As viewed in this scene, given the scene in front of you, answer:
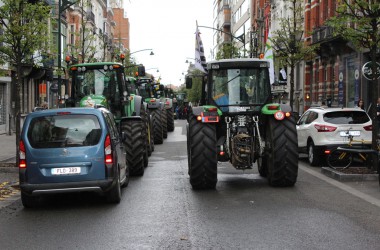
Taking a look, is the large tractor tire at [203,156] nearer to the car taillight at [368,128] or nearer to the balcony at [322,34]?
the car taillight at [368,128]

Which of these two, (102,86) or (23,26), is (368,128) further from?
(23,26)

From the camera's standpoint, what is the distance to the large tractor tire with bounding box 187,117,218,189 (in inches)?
438

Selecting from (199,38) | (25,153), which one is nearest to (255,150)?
(25,153)

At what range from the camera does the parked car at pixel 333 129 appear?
51.2 ft

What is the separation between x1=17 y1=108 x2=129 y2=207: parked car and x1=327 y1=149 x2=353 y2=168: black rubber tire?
678cm

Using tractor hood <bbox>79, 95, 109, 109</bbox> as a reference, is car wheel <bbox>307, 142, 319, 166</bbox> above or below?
below

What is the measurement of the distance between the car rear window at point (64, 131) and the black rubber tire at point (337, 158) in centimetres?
696

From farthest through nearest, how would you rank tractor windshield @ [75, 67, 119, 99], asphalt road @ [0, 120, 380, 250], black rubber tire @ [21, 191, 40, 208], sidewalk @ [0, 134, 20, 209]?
tractor windshield @ [75, 67, 119, 99] → sidewalk @ [0, 134, 20, 209] → black rubber tire @ [21, 191, 40, 208] → asphalt road @ [0, 120, 380, 250]

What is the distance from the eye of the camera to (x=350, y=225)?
7.94 m

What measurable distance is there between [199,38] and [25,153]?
31.6 feet

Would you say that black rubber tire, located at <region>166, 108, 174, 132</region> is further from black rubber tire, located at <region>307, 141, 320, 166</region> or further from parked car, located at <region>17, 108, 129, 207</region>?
Answer: parked car, located at <region>17, 108, 129, 207</region>

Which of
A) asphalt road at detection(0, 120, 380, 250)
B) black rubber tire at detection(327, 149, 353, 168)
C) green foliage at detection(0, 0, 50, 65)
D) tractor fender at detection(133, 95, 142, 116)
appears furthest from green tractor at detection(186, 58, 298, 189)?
green foliage at detection(0, 0, 50, 65)

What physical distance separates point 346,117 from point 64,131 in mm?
8783

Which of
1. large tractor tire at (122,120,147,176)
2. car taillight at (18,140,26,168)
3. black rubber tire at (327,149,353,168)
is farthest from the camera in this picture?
black rubber tire at (327,149,353,168)
